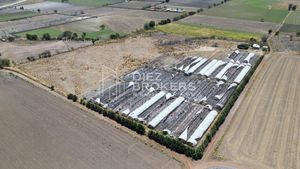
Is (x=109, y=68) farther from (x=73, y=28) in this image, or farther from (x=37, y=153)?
(x=73, y=28)

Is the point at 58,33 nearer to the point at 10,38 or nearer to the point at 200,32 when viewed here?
the point at 10,38

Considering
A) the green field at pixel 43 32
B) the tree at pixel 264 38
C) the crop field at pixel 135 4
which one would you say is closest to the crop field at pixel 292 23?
the tree at pixel 264 38

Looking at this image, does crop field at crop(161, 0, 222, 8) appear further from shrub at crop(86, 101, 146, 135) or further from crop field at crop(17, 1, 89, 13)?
shrub at crop(86, 101, 146, 135)

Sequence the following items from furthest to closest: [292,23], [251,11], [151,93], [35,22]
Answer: [251,11]
[35,22]
[292,23]
[151,93]

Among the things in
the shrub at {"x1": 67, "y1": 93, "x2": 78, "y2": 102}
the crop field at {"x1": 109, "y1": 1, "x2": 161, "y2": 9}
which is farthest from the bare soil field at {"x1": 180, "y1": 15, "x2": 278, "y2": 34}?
the shrub at {"x1": 67, "y1": 93, "x2": 78, "y2": 102}

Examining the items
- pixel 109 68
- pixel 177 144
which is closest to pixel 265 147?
pixel 177 144

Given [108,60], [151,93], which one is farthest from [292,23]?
[151,93]

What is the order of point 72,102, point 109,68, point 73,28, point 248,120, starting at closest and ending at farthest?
point 248,120 → point 72,102 → point 109,68 → point 73,28
